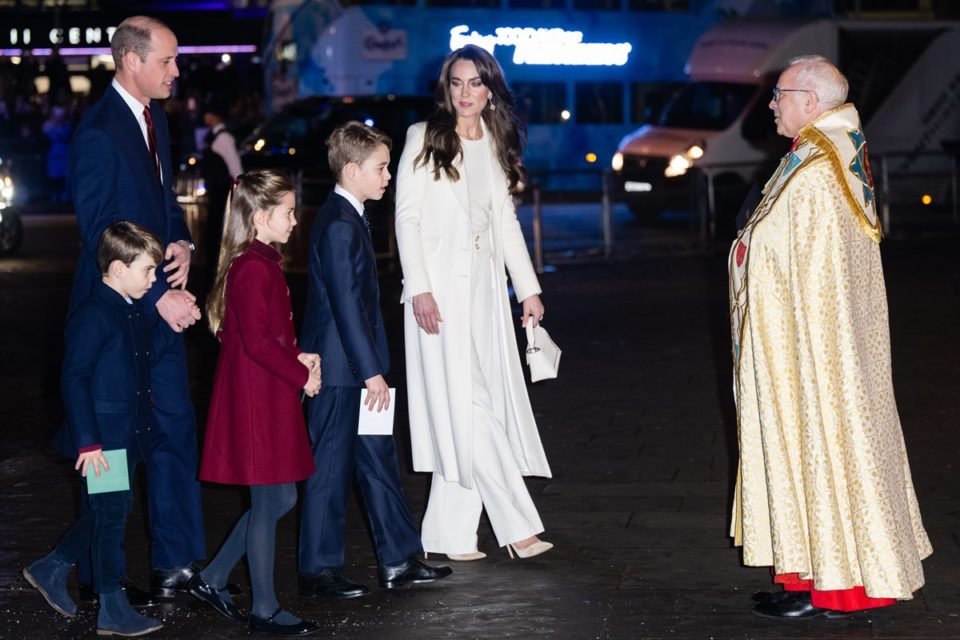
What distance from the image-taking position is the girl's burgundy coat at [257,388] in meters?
5.36

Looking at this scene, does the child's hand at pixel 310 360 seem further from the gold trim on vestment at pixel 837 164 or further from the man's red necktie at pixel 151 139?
the gold trim on vestment at pixel 837 164

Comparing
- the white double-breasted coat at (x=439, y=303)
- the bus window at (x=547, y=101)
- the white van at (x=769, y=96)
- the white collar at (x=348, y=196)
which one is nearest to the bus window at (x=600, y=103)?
the bus window at (x=547, y=101)

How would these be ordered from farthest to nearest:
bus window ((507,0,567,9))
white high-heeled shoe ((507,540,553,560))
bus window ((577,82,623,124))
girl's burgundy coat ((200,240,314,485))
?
bus window ((577,82,623,124)) < bus window ((507,0,567,9)) < white high-heeled shoe ((507,540,553,560)) < girl's burgundy coat ((200,240,314,485))

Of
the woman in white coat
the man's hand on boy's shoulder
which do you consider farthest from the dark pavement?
the man's hand on boy's shoulder

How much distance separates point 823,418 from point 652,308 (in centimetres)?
963

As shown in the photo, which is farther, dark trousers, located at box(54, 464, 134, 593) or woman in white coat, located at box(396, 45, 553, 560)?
woman in white coat, located at box(396, 45, 553, 560)

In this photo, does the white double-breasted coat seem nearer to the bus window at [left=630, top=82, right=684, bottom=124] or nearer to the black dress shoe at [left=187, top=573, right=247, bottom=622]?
the black dress shoe at [left=187, top=573, right=247, bottom=622]

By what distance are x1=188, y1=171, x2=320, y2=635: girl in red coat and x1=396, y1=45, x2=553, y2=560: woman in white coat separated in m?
0.78

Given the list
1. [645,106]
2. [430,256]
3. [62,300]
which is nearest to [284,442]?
[430,256]

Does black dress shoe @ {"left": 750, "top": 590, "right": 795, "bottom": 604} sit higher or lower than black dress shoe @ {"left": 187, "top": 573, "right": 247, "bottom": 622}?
lower

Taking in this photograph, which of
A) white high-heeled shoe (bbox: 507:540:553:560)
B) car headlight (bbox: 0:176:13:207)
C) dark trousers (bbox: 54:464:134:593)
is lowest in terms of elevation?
white high-heeled shoe (bbox: 507:540:553:560)

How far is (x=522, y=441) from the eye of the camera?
6418mm

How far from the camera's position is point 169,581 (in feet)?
19.3

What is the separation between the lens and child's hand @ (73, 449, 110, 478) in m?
5.24
